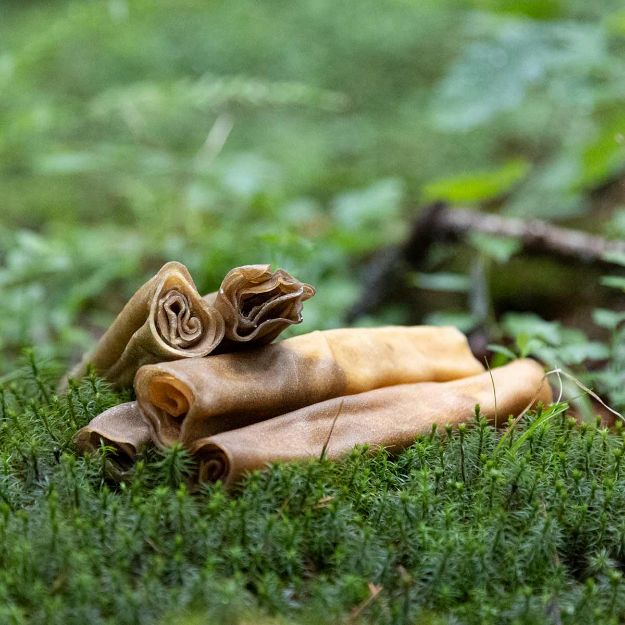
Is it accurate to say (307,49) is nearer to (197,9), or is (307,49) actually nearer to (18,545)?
(197,9)

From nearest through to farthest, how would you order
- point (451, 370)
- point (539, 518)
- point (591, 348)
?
point (539, 518) → point (451, 370) → point (591, 348)

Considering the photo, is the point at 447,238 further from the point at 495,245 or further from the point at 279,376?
the point at 279,376

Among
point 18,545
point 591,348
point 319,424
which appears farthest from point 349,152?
point 18,545

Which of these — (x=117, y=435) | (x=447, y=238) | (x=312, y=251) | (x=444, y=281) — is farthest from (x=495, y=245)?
(x=117, y=435)

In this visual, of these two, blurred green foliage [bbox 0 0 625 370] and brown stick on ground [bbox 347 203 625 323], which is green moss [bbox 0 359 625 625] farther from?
brown stick on ground [bbox 347 203 625 323]

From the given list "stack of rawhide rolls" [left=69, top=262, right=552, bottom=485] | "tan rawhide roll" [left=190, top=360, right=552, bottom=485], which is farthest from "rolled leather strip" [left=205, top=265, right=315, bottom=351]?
"tan rawhide roll" [left=190, top=360, right=552, bottom=485]

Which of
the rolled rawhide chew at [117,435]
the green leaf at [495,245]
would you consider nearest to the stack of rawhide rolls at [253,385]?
the rolled rawhide chew at [117,435]
